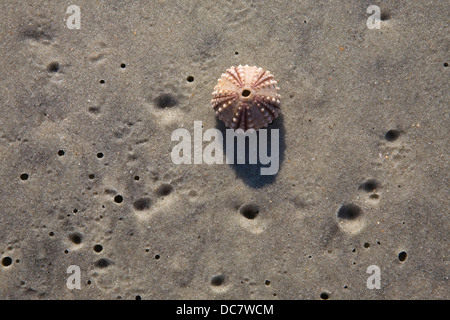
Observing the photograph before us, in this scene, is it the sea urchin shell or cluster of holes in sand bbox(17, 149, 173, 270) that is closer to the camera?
the sea urchin shell

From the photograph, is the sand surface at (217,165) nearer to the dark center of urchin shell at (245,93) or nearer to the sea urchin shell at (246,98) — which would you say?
the sea urchin shell at (246,98)

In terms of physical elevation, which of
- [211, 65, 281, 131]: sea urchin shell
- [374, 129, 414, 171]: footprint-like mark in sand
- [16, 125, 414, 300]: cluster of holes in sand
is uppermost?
[211, 65, 281, 131]: sea urchin shell

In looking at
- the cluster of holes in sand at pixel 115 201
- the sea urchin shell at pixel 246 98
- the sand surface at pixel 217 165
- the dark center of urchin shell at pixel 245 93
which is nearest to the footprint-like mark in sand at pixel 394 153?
the sand surface at pixel 217 165

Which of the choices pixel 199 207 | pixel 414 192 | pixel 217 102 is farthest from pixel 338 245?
pixel 217 102

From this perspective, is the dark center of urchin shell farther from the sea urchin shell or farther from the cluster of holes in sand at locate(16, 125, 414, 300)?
the cluster of holes in sand at locate(16, 125, 414, 300)

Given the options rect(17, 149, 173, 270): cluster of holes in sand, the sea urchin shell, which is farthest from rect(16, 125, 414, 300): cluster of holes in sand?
the sea urchin shell

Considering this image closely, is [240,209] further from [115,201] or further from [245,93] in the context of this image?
[115,201]
